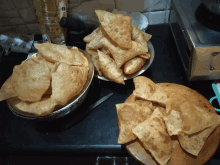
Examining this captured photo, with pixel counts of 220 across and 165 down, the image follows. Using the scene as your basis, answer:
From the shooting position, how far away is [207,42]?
73cm

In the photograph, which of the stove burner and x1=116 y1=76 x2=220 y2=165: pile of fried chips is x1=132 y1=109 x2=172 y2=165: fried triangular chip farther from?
the stove burner

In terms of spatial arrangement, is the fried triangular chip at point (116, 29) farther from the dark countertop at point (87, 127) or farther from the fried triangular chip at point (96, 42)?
the dark countertop at point (87, 127)

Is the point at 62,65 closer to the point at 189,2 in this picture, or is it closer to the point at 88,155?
the point at 88,155

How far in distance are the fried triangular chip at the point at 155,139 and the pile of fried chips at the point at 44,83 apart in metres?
0.34

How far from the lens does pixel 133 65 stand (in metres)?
0.85

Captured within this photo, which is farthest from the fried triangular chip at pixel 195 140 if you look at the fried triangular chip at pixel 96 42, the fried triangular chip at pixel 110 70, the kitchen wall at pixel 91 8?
the kitchen wall at pixel 91 8

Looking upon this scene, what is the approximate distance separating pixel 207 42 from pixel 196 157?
1.62ft

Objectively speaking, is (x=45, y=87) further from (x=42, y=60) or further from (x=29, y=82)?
(x=42, y=60)

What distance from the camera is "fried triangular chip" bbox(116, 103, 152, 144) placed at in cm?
65

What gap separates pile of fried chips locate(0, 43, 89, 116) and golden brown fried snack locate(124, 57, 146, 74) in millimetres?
215

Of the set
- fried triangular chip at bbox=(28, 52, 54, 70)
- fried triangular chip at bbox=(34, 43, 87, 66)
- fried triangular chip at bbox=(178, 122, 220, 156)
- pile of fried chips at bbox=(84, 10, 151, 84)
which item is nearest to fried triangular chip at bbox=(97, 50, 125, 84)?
pile of fried chips at bbox=(84, 10, 151, 84)

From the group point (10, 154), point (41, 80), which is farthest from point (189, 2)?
point (10, 154)

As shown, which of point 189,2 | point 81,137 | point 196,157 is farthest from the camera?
point 189,2

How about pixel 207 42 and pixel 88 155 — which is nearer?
pixel 207 42
